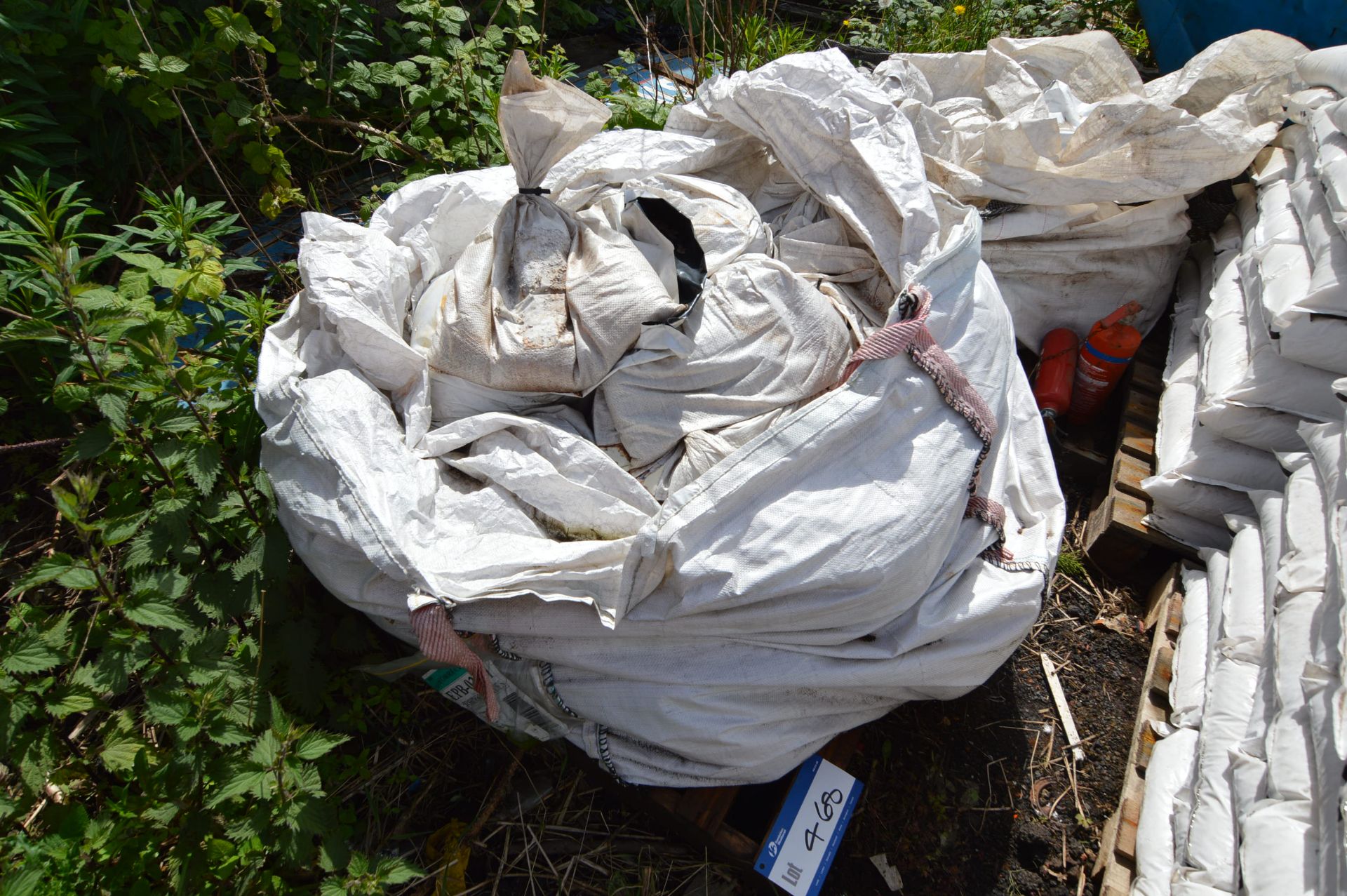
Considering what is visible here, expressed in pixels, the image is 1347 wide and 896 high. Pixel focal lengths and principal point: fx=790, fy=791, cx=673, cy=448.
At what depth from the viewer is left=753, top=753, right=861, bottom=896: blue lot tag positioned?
5.06 feet

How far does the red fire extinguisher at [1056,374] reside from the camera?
7.70 ft

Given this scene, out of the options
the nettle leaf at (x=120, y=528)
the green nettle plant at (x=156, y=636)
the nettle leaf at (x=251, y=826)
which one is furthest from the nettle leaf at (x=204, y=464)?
the nettle leaf at (x=251, y=826)

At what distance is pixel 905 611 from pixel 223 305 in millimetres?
1750

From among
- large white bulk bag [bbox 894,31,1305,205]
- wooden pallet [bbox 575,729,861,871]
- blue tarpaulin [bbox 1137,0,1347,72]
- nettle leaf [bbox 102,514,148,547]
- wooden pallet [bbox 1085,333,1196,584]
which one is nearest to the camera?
nettle leaf [bbox 102,514,148,547]

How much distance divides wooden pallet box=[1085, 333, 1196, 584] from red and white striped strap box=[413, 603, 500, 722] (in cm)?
162

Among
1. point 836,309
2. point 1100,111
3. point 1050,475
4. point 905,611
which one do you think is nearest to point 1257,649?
point 1050,475

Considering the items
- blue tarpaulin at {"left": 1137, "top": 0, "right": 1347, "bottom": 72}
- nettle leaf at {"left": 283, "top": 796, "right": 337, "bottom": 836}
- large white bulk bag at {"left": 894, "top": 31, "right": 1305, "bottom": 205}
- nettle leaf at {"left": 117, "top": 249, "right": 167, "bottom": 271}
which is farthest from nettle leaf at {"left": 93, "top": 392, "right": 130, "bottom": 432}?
blue tarpaulin at {"left": 1137, "top": 0, "right": 1347, "bottom": 72}

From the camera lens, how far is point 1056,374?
7.79ft

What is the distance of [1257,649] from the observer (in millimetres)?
1549

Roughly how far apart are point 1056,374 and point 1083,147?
2.12 feet

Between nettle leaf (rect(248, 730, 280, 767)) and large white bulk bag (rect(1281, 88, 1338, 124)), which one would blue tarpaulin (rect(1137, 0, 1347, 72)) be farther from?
nettle leaf (rect(248, 730, 280, 767))

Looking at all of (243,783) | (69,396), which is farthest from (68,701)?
(69,396)

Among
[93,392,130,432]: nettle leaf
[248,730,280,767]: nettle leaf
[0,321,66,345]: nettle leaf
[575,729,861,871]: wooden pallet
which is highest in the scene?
[0,321,66,345]: nettle leaf

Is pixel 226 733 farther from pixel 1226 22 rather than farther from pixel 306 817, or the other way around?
pixel 1226 22
